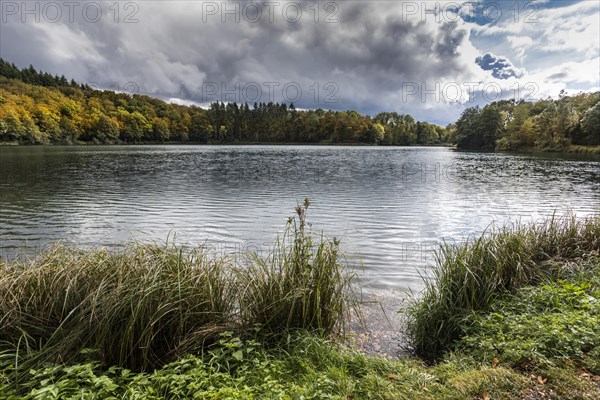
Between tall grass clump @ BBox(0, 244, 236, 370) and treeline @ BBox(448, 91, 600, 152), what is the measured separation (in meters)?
88.8

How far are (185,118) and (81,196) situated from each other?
14608cm

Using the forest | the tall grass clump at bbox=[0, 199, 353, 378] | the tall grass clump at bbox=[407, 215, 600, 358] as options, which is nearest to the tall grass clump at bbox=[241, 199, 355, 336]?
the tall grass clump at bbox=[0, 199, 353, 378]

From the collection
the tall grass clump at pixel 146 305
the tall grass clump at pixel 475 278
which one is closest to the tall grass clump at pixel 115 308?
the tall grass clump at pixel 146 305

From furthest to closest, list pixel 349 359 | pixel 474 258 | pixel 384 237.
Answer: pixel 384 237 < pixel 474 258 < pixel 349 359

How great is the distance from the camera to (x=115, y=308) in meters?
3.86

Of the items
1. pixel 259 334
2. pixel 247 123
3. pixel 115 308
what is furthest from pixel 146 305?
pixel 247 123

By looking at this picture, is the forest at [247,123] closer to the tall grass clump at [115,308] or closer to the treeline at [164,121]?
the treeline at [164,121]

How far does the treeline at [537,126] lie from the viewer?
72.0 metres

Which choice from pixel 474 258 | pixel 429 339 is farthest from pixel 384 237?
pixel 429 339

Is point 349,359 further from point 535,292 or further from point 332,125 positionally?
point 332,125

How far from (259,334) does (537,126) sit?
101 metres

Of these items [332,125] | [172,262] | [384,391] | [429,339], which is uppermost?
[332,125]

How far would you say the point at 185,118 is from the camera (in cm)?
15438

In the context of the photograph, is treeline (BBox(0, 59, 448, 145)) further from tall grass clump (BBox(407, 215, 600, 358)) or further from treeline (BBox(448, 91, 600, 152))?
tall grass clump (BBox(407, 215, 600, 358))
